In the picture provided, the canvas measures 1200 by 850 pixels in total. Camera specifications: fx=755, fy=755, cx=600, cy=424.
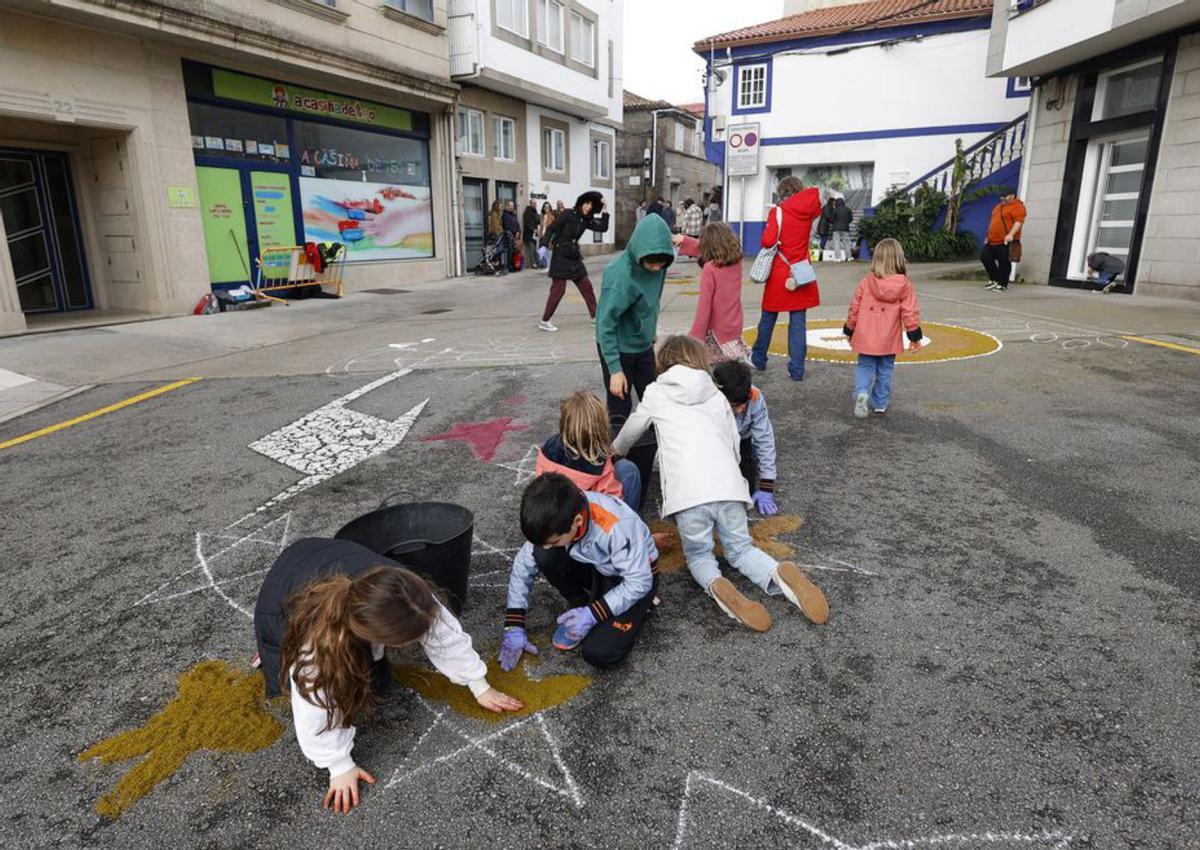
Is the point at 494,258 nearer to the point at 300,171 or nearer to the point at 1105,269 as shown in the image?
the point at 300,171

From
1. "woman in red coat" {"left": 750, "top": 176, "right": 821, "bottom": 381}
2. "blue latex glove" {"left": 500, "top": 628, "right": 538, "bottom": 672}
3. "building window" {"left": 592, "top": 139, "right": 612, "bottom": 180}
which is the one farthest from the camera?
"building window" {"left": 592, "top": 139, "right": 612, "bottom": 180}

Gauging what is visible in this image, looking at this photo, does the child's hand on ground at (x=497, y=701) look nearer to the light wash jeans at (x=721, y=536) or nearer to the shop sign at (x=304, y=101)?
the light wash jeans at (x=721, y=536)

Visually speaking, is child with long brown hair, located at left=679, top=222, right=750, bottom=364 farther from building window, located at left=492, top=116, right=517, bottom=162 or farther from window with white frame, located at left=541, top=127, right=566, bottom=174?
window with white frame, located at left=541, top=127, right=566, bottom=174

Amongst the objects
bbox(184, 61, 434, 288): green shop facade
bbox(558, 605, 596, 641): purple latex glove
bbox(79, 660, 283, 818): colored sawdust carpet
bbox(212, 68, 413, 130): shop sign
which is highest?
bbox(212, 68, 413, 130): shop sign

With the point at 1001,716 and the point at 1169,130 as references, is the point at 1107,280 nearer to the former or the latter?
the point at 1169,130

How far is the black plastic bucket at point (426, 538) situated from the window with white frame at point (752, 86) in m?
23.8

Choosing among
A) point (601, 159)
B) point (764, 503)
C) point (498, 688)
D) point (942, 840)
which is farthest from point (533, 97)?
point (942, 840)

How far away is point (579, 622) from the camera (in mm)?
2881

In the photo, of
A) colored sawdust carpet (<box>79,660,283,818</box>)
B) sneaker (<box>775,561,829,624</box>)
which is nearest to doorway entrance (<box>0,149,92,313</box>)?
colored sawdust carpet (<box>79,660,283,818</box>)

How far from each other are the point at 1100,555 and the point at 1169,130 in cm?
1156

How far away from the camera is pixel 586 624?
114 inches

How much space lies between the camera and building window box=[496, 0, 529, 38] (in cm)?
1864

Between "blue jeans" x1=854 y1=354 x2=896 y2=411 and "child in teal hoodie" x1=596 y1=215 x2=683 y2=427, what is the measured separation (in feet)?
6.70

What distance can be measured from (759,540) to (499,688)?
1.65m
